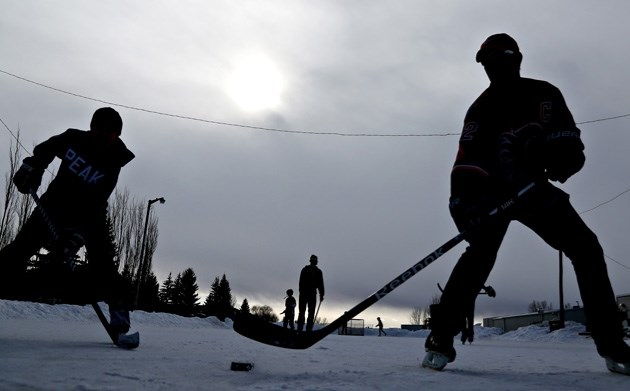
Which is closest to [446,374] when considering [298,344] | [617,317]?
[298,344]

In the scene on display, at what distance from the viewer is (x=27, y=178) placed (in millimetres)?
3488

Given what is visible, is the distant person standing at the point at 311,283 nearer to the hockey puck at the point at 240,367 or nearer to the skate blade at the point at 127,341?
the skate blade at the point at 127,341

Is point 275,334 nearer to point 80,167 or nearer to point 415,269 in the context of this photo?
point 415,269

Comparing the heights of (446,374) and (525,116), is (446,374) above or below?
below

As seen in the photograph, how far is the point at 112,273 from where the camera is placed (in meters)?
3.79

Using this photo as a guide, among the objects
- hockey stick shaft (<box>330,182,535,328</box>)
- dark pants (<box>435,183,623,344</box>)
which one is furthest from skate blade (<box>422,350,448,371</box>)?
hockey stick shaft (<box>330,182,535,328</box>)

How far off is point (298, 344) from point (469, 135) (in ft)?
4.78

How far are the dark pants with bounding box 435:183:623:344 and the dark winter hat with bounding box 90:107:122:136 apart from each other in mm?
2674

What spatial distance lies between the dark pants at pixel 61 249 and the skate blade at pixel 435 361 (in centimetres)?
230

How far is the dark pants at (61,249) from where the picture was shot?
11.2 ft

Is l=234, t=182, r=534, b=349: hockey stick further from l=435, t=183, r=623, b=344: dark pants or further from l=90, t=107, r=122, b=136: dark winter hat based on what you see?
l=90, t=107, r=122, b=136: dark winter hat

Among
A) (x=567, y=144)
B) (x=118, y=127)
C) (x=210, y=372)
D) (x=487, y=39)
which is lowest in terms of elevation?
(x=210, y=372)

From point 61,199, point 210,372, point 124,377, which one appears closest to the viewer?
point 124,377

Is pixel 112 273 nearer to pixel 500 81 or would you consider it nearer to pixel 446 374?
pixel 446 374
